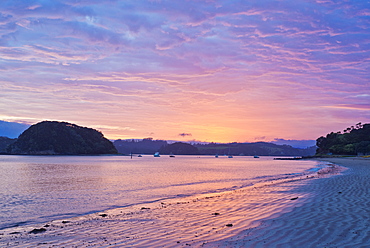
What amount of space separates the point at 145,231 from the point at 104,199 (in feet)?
41.3

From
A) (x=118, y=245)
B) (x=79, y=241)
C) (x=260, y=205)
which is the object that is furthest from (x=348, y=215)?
(x=79, y=241)

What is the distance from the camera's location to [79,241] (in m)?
8.88

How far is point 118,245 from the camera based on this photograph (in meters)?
8.09

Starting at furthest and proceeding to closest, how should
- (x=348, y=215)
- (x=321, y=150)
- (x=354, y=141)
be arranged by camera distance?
1. (x=321, y=150)
2. (x=354, y=141)
3. (x=348, y=215)

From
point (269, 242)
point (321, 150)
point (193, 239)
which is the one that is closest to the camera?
point (269, 242)

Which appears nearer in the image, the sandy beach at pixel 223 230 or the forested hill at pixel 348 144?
the sandy beach at pixel 223 230

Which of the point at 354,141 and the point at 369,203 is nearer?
the point at 369,203

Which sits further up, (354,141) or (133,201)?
(354,141)

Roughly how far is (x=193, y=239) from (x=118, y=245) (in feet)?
7.10

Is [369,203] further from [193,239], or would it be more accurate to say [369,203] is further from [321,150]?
[321,150]

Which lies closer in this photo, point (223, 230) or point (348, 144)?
point (223, 230)

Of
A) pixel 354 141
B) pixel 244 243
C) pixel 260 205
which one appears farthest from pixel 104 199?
pixel 354 141

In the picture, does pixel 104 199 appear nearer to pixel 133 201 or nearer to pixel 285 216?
pixel 133 201

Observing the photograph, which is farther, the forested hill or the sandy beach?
the forested hill
